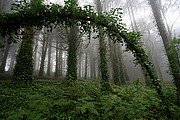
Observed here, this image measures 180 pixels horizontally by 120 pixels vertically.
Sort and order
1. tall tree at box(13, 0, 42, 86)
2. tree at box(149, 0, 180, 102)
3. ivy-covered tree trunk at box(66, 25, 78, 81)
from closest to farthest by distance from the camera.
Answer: tree at box(149, 0, 180, 102), tall tree at box(13, 0, 42, 86), ivy-covered tree trunk at box(66, 25, 78, 81)

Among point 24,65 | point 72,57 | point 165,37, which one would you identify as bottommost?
point 24,65

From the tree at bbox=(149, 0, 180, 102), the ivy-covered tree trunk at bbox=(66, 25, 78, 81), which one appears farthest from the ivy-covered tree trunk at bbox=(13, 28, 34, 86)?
the tree at bbox=(149, 0, 180, 102)

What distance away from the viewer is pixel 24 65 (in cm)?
1040

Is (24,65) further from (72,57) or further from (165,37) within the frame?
(165,37)

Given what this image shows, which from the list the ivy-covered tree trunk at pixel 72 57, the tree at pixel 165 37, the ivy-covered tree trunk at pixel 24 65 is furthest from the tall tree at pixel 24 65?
the tree at pixel 165 37

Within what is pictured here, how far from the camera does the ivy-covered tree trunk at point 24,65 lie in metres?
10.0

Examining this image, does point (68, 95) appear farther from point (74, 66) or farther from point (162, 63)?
point (162, 63)

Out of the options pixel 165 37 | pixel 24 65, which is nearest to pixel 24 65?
pixel 24 65

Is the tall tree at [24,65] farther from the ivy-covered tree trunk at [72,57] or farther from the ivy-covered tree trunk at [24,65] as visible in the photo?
the ivy-covered tree trunk at [72,57]

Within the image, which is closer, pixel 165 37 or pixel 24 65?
pixel 165 37

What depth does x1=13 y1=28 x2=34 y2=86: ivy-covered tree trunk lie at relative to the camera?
10.0m

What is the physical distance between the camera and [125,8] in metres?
22.6

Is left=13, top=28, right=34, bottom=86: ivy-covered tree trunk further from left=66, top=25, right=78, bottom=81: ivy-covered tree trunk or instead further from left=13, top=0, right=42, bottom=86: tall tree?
left=66, top=25, right=78, bottom=81: ivy-covered tree trunk

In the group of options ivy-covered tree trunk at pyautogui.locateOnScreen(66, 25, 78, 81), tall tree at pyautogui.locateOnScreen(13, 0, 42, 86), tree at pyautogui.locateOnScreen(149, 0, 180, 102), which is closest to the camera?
tree at pyautogui.locateOnScreen(149, 0, 180, 102)
